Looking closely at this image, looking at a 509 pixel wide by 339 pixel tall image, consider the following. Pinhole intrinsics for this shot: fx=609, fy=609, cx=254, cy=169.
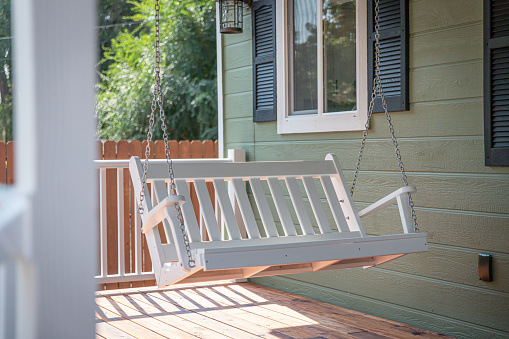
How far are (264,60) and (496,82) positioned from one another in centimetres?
213

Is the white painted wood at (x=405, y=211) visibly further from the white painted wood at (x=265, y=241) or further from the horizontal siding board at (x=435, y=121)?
the horizontal siding board at (x=435, y=121)

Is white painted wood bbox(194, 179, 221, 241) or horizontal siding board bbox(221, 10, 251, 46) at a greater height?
horizontal siding board bbox(221, 10, 251, 46)

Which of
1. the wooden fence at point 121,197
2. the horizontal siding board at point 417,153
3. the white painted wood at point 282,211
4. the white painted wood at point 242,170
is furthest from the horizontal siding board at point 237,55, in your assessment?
the white painted wood at point 282,211

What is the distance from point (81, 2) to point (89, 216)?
0.28m

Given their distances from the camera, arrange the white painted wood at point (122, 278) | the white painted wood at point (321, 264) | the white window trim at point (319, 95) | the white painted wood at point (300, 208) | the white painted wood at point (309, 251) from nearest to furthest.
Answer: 1. the white painted wood at point (309, 251)
2. the white painted wood at point (321, 264)
3. the white painted wood at point (300, 208)
4. the white window trim at point (319, 95)
5. the white painted wood at point (122, 278)

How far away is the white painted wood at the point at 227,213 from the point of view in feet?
10.2

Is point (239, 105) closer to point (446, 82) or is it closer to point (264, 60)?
point (264, 60)

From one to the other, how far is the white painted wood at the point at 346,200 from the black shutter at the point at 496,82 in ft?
2.47

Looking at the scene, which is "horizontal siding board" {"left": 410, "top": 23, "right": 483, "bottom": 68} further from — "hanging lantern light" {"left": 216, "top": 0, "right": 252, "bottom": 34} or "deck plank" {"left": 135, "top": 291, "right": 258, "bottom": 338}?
"deck plank" {"left": 135, "top": 291, "right": 258, "bottom": 338}

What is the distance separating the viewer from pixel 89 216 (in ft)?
2.64

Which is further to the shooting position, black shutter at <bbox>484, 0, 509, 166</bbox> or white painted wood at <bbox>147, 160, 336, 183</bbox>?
white painted wood at <bbox>147, 160, 336, 183</bbox>

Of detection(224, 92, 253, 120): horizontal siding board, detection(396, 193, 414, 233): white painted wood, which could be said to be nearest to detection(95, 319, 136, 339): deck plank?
detection(396, 193, 414, 233): white painted wood

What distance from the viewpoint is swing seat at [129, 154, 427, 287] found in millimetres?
2588

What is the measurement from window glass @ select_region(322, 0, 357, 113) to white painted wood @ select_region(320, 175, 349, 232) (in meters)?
0.73
